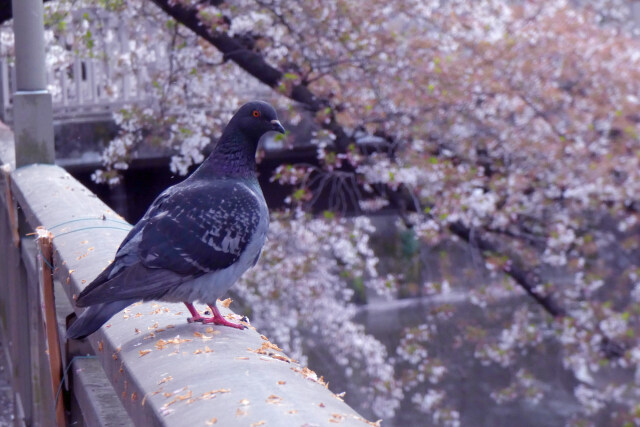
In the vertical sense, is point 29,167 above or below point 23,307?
above

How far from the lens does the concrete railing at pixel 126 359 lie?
139cm

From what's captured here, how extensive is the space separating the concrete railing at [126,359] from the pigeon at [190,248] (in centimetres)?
7

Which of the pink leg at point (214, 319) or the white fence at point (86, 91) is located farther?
the white fence at point (86, 91)

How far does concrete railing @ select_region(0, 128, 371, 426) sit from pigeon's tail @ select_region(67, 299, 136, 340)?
42 mm

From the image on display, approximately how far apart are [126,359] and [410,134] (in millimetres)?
5784

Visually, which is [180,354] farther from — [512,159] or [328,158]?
[512,159]

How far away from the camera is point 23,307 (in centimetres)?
454

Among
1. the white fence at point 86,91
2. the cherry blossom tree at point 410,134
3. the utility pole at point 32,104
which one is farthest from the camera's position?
the white fence at point 86,91

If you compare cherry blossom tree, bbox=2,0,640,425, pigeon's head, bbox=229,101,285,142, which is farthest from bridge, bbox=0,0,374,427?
cherry blossom tree, bbox=2,0,640,425

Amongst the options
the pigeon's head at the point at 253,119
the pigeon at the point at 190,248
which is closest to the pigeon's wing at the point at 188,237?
the pigeon at the point at 190,248

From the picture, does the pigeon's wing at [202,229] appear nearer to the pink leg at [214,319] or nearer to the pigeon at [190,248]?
the pigeon at [190,248]

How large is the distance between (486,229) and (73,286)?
593 cm

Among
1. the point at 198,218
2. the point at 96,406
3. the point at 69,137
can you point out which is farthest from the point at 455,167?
the point at 96,406

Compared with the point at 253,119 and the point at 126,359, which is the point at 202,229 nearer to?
the point at 253,119
